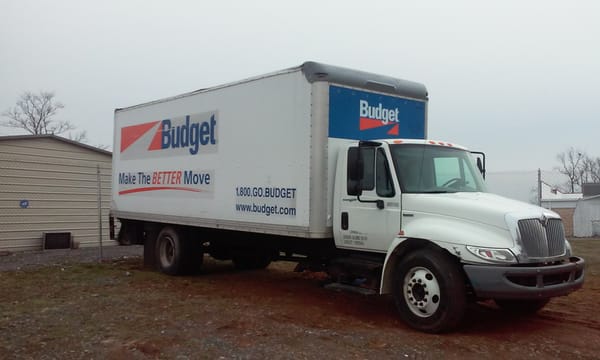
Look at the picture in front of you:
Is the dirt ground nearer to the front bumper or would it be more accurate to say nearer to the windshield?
the front bumper

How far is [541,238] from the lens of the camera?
Answer: 663 cm

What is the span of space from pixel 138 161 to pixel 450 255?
7.35 m

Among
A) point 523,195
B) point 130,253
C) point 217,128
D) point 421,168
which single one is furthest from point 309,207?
point 523,195

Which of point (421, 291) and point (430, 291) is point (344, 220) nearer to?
point (421, 291)

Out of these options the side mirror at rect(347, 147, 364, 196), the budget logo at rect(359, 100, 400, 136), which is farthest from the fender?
the budget logo at rect(359, 100, 400, 136)

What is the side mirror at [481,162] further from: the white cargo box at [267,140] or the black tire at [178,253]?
the black tire at [178,253]

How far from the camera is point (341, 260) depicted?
26.3ft

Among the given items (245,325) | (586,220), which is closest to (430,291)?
(245,325)

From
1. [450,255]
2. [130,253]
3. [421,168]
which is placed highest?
[421,168]

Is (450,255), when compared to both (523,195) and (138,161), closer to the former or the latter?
(138,161)

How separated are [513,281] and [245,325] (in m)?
3.19

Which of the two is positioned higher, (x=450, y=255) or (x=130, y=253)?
(x=450, y=255)

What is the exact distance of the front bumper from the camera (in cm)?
625

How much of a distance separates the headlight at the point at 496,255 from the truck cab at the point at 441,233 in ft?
0.03
